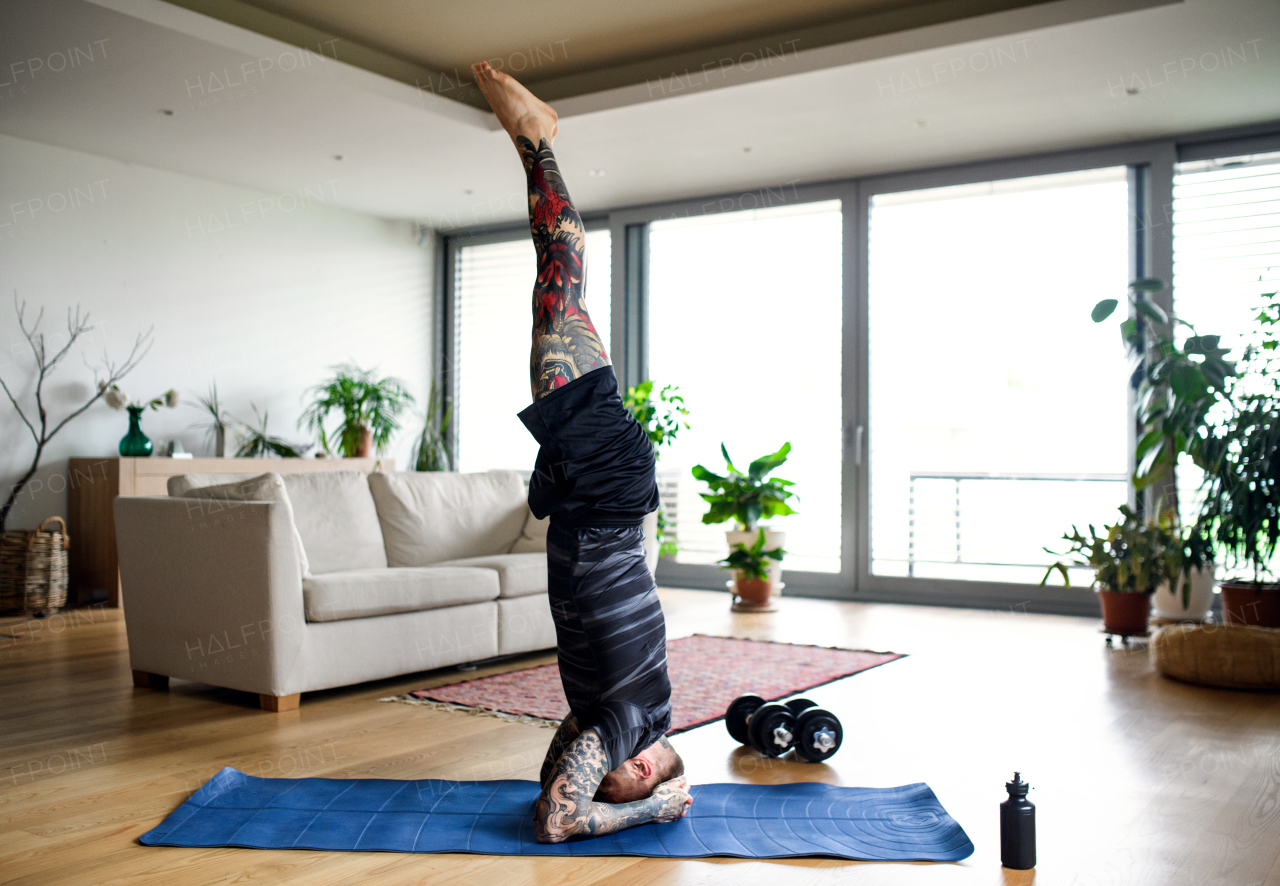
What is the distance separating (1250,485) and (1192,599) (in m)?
1.13

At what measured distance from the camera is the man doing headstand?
7.47 ft

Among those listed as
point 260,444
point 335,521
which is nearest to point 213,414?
point 260,444

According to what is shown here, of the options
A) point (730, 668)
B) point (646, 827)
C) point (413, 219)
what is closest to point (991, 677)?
point (730, 668)

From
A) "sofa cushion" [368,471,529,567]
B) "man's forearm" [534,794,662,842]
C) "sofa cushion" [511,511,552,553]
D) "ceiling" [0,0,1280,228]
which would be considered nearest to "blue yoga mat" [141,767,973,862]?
"man's forearm" [534,794,662,842]

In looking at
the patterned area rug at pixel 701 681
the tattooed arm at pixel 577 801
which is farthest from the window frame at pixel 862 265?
the tattooed arm at pixel 577 801

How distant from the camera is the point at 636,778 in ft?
7.86

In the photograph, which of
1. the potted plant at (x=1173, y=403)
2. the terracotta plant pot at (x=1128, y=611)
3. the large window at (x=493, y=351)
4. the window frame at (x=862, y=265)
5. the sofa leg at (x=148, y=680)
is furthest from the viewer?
the large window at (x=493, y=351)

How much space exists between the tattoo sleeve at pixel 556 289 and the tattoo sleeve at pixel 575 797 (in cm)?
81

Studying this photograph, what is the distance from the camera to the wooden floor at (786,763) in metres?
2.14

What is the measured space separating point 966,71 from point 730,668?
3.03 meters

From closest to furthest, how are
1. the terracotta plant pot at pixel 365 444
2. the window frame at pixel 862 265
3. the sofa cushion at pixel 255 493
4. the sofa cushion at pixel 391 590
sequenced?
the sofa cushion at pixel 391 590 → the sofa cushion at pixel 255 493 → the window frame at pixel 862 265 → the terracotta plant pot at pixel 365 444

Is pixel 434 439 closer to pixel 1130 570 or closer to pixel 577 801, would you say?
pixel 1130 570

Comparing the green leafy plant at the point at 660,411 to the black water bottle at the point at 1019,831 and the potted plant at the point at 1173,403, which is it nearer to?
the potted plant at the point at 1173,403

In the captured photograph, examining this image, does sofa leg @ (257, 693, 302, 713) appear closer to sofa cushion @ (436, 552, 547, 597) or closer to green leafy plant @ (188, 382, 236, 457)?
sofa cushion @ (436, 552, 547, 597)
